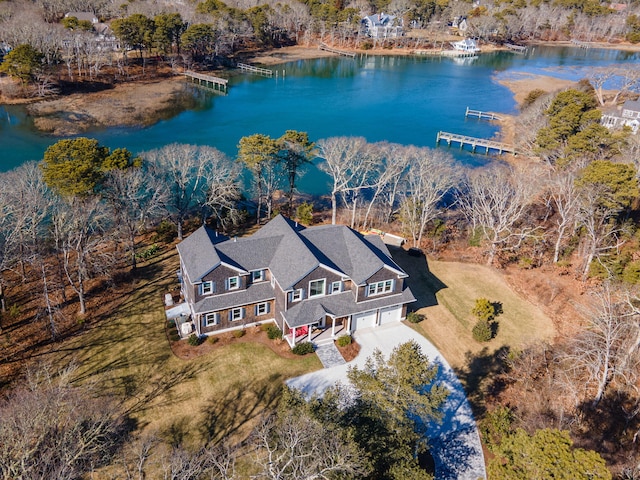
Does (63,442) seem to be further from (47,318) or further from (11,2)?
(11,2)

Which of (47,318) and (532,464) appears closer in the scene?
(532,464)

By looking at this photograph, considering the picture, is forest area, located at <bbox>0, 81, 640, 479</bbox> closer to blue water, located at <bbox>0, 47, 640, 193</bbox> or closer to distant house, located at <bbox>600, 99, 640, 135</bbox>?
blue water, located at <bbox>0, 47, 640, 193</bbox>

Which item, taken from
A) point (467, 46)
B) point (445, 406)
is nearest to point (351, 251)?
point (445, 406)

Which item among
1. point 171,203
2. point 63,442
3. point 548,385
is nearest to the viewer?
point 63,442

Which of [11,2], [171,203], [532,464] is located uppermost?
[11,2]

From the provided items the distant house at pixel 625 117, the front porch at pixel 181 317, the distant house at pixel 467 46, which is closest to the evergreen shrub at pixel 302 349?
the front porch at pixel 181 317

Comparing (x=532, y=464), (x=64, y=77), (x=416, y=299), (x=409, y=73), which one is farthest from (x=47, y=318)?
(x=409, y=73)
